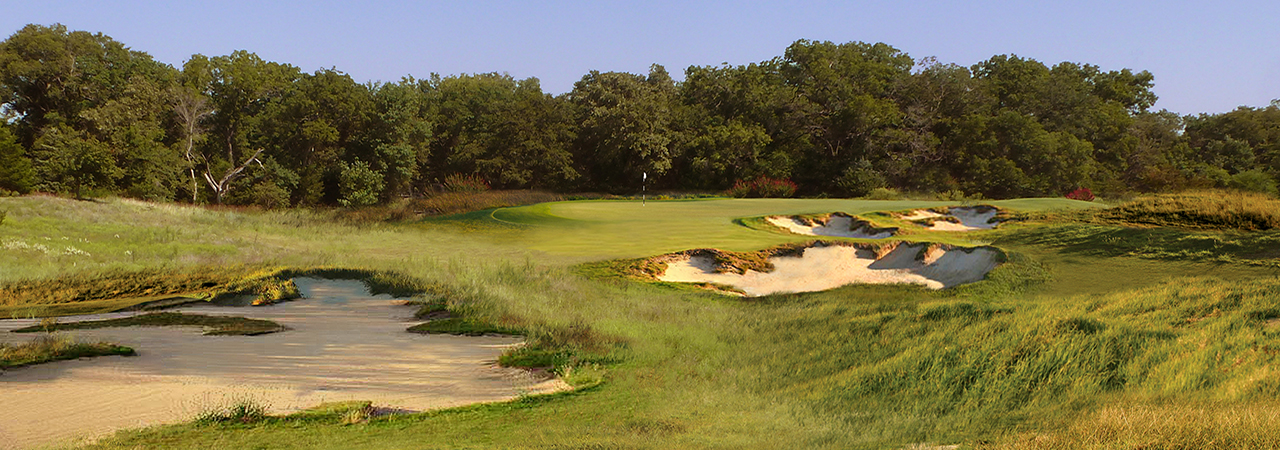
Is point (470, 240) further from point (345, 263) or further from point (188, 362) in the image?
point (188, 362)

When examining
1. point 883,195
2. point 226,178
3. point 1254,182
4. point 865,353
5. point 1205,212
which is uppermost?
point 1254,182

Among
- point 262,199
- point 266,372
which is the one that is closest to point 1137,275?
point 266,372

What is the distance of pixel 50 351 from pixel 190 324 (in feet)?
6.55

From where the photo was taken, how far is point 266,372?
6.18m

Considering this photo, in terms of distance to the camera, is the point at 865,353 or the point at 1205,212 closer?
the point at 865,353

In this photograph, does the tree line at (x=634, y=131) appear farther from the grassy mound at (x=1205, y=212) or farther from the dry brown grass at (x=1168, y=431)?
the dry brown grass at (x=1168, y=431)

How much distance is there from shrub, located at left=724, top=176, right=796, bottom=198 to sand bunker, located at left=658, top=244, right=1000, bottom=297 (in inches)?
1114

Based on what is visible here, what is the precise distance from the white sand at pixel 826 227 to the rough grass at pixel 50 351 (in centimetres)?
1573

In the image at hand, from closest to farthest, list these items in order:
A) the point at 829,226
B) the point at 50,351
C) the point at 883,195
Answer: the point at 50,351 → the point at 829,226 → the point at 883,195

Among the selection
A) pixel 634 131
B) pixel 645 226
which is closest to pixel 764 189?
pixel 634 131

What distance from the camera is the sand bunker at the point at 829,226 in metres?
20.3

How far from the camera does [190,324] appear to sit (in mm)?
8461

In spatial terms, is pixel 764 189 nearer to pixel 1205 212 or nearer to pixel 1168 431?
pixel 1205 212

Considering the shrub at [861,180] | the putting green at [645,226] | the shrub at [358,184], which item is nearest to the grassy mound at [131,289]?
the putting green at [645,226]
